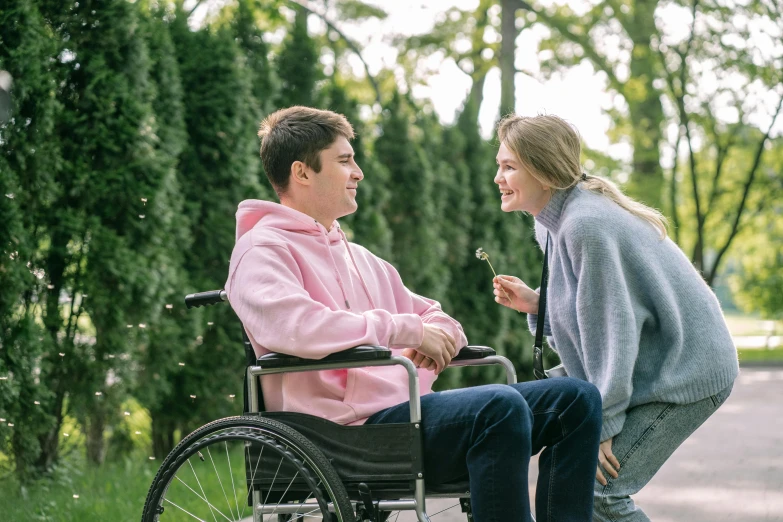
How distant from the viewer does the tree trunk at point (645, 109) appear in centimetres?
1939

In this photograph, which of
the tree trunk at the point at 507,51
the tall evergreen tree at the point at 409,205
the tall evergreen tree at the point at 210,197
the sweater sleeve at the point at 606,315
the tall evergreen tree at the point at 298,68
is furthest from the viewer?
the tree trunk at the point at 507,51

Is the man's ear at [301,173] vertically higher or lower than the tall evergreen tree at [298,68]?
lower

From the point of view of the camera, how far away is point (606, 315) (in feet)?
9.38

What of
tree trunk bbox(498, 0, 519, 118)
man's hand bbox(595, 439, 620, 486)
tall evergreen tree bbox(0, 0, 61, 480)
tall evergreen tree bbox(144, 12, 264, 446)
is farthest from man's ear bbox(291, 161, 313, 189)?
tree trunk bbox(498, 0, 519, 118)

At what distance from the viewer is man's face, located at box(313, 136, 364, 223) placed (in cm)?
313

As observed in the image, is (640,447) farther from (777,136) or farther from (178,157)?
(777,136)

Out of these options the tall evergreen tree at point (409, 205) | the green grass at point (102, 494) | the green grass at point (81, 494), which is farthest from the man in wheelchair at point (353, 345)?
the tall evergreen tree at point (409, 205)

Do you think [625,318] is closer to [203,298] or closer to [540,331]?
[540,331]

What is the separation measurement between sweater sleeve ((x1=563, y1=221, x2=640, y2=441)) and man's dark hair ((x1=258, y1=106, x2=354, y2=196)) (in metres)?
0.78

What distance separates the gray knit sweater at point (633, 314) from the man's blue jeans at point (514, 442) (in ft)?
0.52

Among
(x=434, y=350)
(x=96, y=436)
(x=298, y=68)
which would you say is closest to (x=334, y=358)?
(x=434, y=350)

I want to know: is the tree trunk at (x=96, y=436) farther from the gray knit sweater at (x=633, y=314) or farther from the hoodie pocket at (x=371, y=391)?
the gray knit sweater at (x=633, y=314)

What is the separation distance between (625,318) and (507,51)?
1530 cm

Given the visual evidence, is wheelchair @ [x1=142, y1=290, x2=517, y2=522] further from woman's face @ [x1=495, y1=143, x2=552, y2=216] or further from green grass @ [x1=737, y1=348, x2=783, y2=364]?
green grass @ [x1=737, y1=348, x2=783, y2=364]
